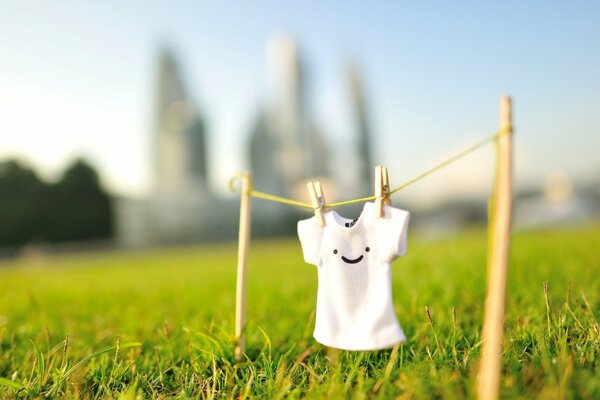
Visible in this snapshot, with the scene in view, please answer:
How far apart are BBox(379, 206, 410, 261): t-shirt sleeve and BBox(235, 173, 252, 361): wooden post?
633mm

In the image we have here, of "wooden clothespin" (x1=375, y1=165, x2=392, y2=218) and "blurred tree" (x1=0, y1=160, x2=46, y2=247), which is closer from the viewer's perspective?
"wooden clothespin" (x1=375, y1=165, x2=392, y2=218)

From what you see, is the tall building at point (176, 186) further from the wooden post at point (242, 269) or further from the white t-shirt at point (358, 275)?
the white t-shirt at point (358, 275)

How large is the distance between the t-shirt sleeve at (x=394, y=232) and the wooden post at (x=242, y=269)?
2.08 feet

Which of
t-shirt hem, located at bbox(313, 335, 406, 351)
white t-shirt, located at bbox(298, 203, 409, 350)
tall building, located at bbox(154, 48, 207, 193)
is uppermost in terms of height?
tall building, located at bbox(154, 48, 207, 193)

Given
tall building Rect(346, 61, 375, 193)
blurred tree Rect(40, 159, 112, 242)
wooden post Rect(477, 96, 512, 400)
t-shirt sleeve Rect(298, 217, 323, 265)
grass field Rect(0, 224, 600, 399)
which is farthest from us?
tall building Rect(346, 61, 375, 193)

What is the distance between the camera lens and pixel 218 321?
120 inches

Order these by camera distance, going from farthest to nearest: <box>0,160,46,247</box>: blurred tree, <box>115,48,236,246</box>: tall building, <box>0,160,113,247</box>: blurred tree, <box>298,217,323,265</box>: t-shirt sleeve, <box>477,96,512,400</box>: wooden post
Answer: <box>115,48,236,246</box>: tall building
<box>0,160,113,247</box>: blurred tree
<box>0,160,46,247</box>: blurred tree
<box>298,217,323,265</box>: t-shirt sleeve
<box>477,96,512,400</box>: wooden post

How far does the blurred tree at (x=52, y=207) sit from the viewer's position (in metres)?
49.8

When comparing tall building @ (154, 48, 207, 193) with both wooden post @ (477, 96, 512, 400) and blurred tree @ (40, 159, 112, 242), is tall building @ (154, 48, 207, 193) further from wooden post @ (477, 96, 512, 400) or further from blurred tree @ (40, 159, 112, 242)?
wooden post @ (477, 96, 512, 400)

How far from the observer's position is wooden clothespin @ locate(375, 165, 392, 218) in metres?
1.75

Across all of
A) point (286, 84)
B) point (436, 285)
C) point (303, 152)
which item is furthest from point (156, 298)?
point (286, 84)

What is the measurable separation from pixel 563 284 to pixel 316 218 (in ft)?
7.22

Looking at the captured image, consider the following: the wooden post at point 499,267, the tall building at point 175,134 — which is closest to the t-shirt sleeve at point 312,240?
the wooden post at point 499,267

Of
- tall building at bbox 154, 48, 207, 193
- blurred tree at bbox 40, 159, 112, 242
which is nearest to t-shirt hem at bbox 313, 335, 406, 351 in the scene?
blurred tree at bbox 40, 159, 112, 242
